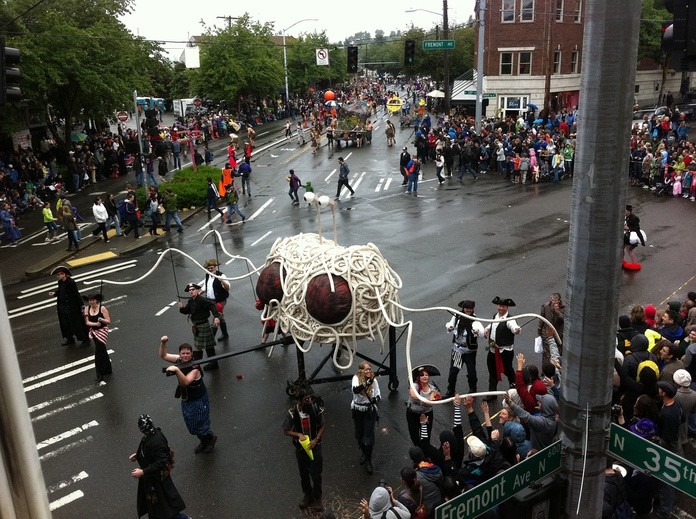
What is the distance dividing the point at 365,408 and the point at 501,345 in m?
2.68

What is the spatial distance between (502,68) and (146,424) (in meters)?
41.4

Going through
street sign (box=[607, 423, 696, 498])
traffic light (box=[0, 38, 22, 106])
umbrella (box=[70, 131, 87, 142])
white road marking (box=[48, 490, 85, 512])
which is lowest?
white road marking (box=[48, 490, 85, 512])

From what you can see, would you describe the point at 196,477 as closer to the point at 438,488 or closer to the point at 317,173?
the point at 438,488

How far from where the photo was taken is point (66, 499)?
779 cm

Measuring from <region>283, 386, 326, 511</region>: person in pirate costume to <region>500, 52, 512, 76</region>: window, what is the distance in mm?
40218

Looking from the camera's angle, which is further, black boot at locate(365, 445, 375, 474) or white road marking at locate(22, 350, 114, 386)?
white road marking at locate(22, 350, 114, 386)

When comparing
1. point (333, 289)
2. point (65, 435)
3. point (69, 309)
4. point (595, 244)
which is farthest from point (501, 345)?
point (69, 309)

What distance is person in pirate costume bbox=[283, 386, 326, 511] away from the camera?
23.5 ft

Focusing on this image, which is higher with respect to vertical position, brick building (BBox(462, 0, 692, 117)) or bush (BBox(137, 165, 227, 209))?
brick building (BBox(462, 0, 692, 117))

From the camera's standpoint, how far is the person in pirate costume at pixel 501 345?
31.1 ft

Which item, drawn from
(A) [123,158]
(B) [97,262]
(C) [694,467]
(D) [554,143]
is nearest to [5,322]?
(C) [694,467]

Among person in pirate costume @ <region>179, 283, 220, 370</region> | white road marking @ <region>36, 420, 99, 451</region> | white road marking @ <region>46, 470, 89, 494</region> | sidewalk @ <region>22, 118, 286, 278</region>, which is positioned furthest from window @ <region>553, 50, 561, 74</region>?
white road marking @ <region>46, 470, 89, 494</region>

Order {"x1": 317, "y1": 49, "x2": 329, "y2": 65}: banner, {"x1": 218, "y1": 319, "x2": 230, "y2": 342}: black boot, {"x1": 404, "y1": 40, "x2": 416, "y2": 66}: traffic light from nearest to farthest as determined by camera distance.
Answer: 1. {"x1": 218, "y1": 319, "x2": 230, "y2": 342}: black boot
2. {"x1": 404, "y1": 40, "x2": 416, "y2": 66}: traffic light
3. {"x1": 317, "y1": 49, "x2": 329, "y2": 65}: banner

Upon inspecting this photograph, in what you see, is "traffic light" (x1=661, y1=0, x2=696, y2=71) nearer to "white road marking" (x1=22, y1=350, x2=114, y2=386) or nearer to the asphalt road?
the asphalt road
